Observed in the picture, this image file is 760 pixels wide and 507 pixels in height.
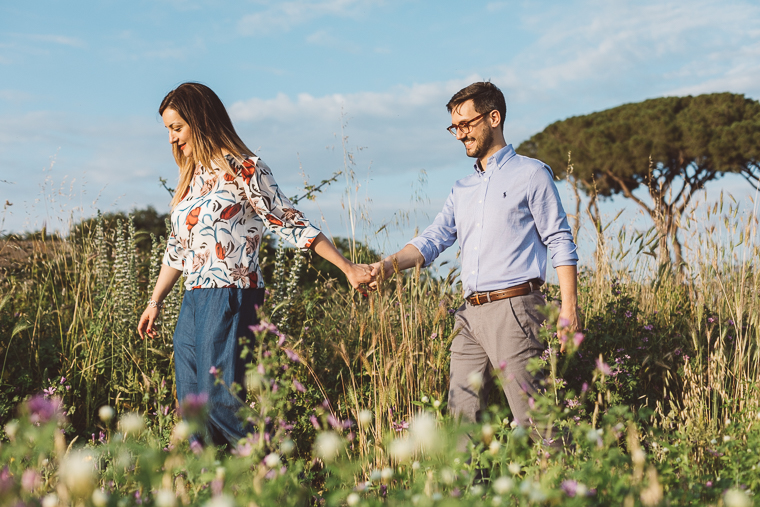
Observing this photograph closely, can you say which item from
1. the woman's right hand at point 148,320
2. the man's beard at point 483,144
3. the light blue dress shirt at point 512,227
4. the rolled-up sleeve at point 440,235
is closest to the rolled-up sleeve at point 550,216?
the light blue dress shirt at point 512,227

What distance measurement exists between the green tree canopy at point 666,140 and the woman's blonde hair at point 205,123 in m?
14.6

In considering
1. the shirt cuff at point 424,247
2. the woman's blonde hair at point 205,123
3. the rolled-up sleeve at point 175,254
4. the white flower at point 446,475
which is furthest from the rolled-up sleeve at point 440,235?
the white flower at point 446,475

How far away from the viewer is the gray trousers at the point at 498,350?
2438mm

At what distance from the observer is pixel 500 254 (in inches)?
100

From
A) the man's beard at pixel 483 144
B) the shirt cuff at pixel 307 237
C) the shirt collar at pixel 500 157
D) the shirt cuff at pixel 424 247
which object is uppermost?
the man's beard at pixel 483 144

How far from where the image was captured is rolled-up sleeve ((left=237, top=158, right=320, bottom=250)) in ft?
7.87

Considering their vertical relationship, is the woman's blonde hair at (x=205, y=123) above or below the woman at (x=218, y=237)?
above

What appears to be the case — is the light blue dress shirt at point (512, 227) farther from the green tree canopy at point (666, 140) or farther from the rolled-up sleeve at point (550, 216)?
the green tree canopy at point (666, 140)

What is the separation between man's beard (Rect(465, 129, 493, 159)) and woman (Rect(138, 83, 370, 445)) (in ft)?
2.56

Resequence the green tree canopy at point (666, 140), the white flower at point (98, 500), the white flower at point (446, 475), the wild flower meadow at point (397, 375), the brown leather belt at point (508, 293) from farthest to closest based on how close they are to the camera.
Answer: the green tree canopy at point (666, 140)
the brown leather belt at point (508, 293)
the wild flower meadow at point (397, 375)
the white flower at point (446, 475)
the white flower at point (98, 500)

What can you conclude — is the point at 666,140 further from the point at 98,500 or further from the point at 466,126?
the point at 98,500

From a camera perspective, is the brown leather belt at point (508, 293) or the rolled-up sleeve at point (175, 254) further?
the rolled-up sleeve at point (175, 254)

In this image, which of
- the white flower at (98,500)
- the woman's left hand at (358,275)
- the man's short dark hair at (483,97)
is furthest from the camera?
the woman's left hand at (358,275)

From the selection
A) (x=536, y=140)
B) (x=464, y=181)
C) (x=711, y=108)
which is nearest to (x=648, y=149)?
(x=711, y=108)
